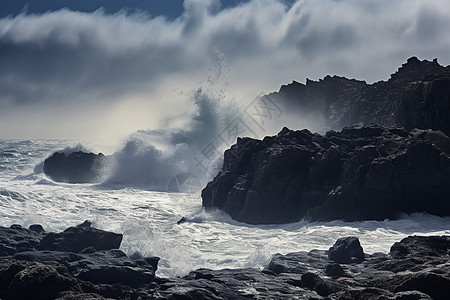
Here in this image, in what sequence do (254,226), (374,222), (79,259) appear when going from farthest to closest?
(254,226) → (374,222) → (79,259)

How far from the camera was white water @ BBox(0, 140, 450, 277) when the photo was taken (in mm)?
29297

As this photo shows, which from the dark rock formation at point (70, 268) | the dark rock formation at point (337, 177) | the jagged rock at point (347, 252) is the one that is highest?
the dark rock formation at point (337, 177)

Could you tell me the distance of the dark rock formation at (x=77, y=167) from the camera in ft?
234

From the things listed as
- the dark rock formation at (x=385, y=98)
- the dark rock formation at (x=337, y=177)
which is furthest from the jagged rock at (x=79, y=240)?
the dark rock formation at (x=385, y=98)

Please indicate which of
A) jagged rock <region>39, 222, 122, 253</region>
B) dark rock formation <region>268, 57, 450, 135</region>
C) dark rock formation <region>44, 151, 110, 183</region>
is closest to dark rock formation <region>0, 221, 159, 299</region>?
jagged rock <region>39, 222, 122, 253</region>

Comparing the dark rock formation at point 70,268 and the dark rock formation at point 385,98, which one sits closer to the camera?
the dark rock formation at point 70,268

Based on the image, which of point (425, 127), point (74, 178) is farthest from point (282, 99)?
point (425, 127)

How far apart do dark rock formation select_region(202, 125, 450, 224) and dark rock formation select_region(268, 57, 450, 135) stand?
4.64 meters

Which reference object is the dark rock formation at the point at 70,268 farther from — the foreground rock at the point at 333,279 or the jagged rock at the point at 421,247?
the jagged rock at the point at 421,247

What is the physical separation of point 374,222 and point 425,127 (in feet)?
53.2

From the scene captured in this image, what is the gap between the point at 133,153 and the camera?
7288 cm

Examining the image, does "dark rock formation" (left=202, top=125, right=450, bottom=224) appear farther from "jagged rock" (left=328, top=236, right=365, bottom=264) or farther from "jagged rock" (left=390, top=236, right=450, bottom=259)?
"jagged rock" (left=328, top=236, right=365, bottom=264)

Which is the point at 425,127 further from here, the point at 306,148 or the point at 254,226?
the point at 254,226

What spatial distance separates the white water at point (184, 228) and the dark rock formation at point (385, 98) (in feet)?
48.6
